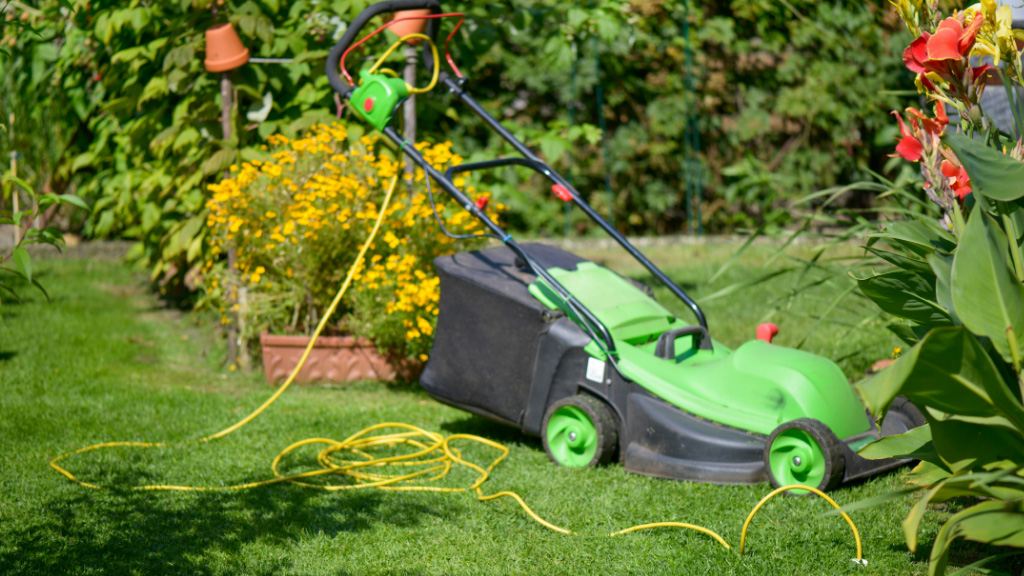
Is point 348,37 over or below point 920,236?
over

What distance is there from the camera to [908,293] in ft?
5.90

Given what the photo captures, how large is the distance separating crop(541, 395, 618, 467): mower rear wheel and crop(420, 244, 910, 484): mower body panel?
0.16ft

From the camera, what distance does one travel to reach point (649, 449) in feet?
9.09

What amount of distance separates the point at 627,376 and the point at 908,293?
1.14 m

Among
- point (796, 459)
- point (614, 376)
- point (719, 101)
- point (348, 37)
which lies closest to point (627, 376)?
point (614, 376)

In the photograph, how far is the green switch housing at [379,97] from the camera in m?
3.36

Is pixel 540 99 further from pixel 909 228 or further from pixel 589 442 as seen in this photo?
pixel 909 228

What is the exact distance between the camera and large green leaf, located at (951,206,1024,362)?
1.48 m

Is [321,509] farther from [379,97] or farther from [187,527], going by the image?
[379,97]

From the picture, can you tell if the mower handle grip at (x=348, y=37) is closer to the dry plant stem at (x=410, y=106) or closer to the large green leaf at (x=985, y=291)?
the dry plant stem at (x=410, y=106)

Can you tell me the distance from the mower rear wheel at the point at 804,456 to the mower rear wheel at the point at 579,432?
0.51 meters

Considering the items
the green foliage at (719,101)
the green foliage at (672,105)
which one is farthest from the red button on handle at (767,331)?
the green foliage at (719,101)

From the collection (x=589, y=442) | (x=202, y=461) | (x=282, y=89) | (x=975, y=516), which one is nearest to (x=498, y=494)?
(x=589, y=442)

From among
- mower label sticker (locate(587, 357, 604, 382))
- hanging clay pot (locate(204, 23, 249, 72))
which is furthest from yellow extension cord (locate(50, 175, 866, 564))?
hanging clay pot (locate(204, 23, 249, 72))
